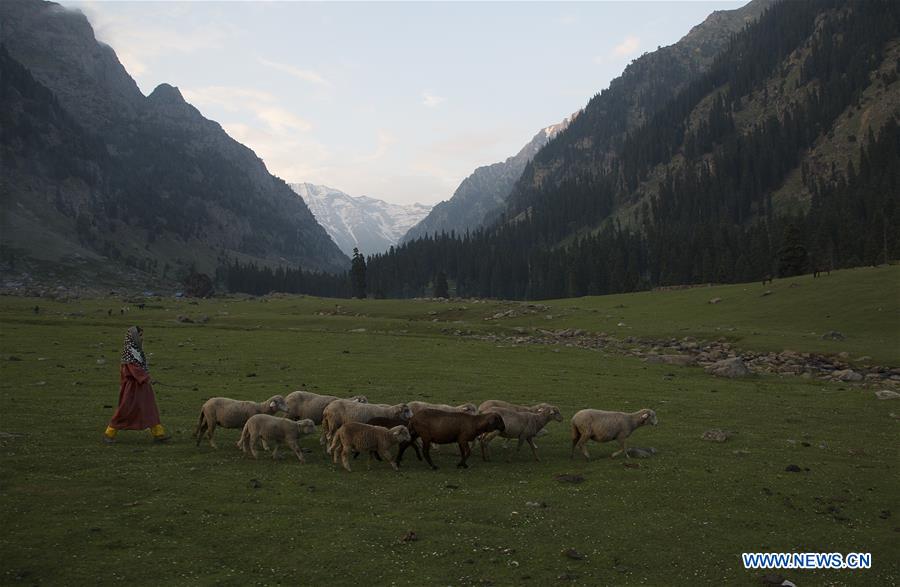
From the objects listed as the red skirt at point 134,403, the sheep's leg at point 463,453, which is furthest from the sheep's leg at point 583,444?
the red skirt at point 134,403

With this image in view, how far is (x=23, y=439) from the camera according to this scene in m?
18.4

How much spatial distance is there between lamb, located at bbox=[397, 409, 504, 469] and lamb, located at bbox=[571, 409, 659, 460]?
9.89ft

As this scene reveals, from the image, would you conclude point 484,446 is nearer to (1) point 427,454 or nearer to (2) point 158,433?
(1) point 427,454

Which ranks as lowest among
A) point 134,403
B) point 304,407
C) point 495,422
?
point 304,407

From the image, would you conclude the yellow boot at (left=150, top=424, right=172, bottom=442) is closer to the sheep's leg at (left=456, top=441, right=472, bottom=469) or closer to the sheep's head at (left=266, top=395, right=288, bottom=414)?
the sheep's head at (left=266, top=395, right=288, bottom=414)

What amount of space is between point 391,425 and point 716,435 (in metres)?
12.3

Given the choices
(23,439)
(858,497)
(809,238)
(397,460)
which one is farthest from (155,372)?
(809,238)

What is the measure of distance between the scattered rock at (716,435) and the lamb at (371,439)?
38.3 feet

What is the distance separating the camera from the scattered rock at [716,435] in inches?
827

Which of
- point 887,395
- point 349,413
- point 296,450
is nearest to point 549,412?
point 349,413

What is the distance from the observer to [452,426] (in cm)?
1791

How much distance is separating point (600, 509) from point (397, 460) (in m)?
6.50

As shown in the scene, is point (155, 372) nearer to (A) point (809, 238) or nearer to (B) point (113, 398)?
(B) point (113, 398)

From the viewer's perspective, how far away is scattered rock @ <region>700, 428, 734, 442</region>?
68.9ft
